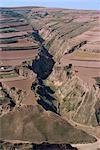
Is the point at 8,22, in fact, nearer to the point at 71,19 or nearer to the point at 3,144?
the point at 71,19

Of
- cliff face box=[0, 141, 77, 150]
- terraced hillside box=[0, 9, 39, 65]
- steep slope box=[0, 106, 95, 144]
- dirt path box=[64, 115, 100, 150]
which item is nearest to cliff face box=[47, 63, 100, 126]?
dirt path box=[64, 115, 100, 150]

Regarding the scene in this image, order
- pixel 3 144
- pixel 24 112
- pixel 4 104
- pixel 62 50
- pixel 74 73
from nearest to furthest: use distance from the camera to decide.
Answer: pixel 3 144 → pixel 24 112 → pixel 4 104 → pixel 74 73 → pixel 62 50

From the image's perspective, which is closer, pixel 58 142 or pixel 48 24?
pixel 58 142

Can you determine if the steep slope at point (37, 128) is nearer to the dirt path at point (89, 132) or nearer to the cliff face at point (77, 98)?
the dirt path at point (89, 132)

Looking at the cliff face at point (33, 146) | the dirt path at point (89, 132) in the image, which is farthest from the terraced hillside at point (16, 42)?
the cliff face at point (33, 146)

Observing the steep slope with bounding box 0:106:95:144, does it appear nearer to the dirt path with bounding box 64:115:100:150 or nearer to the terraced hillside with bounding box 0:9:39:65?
the dirt path with bounding box 64:115:100:150

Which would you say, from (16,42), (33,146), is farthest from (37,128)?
(16,42)

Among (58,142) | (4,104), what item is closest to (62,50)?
(4,104)

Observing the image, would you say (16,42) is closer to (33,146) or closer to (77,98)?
(77,98)
